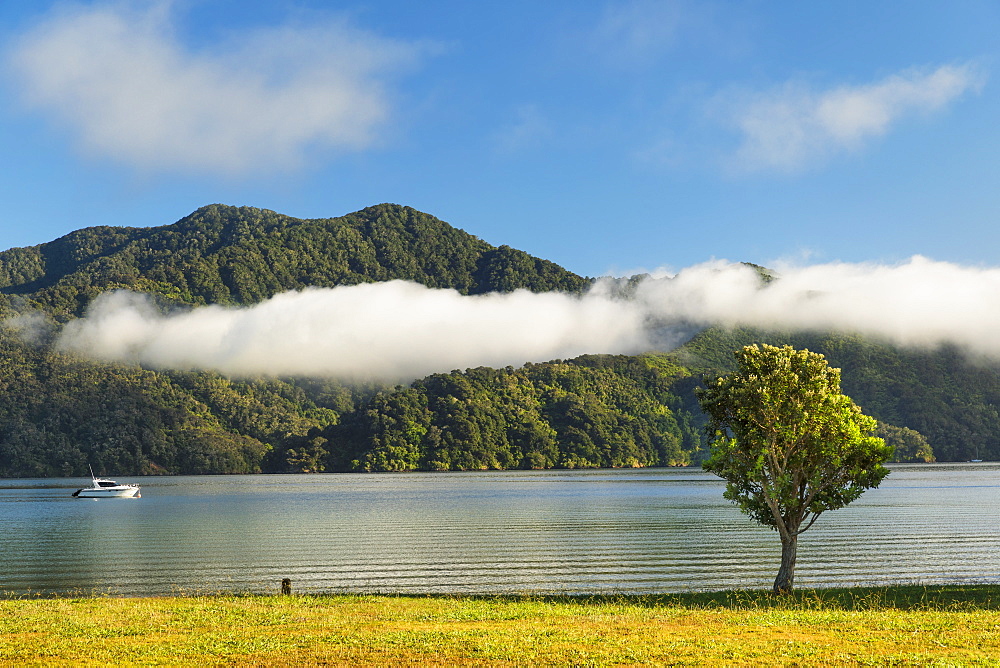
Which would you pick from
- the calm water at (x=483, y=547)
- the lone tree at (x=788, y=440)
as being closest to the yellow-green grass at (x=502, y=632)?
the lone tree at (x=788, y=440)

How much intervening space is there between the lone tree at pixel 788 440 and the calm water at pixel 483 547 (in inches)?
372

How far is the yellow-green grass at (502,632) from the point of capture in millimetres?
18984

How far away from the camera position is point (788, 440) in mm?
33312

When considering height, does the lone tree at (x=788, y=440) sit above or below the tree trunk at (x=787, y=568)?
above

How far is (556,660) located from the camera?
60.6 feet

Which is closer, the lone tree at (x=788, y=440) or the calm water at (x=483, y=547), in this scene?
the lone tree at (x=788, y=440)

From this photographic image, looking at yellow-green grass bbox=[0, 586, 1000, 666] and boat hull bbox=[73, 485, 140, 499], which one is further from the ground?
yellow-green grass bbox=[0, 586, 1000, 666]

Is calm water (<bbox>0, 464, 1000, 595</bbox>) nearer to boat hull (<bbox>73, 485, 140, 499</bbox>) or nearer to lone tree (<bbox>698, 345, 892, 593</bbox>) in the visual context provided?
lone tree (<bbox>698, 345, 892, 593</bbox>)

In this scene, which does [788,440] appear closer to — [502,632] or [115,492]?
[502,632]

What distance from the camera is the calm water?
4612cm

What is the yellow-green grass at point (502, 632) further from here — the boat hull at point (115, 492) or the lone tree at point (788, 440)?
the boat hull at point (115, 492)

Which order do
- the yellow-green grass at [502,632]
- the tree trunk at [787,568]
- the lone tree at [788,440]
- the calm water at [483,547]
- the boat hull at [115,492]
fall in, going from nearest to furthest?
the yellow-green grass at [502,632] < the lone tree at [788,440] < the tree trunk at [787,568] < the calm water at [483,547] < the boat hull at [115,492]

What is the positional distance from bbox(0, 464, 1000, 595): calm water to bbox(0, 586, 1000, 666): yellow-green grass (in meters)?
12.9

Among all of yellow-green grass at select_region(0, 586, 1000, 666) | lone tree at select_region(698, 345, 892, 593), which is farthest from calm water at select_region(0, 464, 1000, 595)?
yellow-green grass at select_region(0, 586, 1000, 666)
